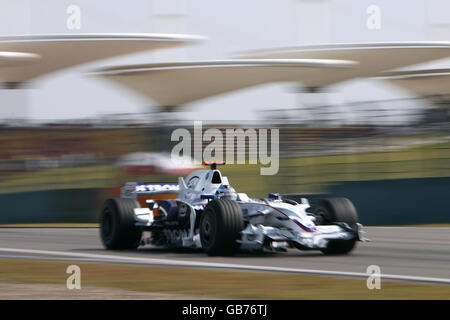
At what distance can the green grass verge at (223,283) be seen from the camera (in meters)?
8.02

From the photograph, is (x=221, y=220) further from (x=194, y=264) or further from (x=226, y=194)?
(x=226, y=194)

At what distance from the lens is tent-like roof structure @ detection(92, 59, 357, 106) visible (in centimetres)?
3206

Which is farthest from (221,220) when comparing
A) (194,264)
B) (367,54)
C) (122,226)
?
(367,54)

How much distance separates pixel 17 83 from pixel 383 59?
14.0 m

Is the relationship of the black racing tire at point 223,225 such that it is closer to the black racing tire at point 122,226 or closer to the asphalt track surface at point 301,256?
the asphalt track surface at point 301,256

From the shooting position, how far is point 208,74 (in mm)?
33188

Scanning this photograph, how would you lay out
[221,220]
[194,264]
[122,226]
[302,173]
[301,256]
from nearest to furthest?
[194,264], [221,220], [301,256], [122,226], [302,173]

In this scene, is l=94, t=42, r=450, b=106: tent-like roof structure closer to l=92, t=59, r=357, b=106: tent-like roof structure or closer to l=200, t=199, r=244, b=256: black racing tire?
l=92, t=59, r=357, b=106: tent-like roof structure

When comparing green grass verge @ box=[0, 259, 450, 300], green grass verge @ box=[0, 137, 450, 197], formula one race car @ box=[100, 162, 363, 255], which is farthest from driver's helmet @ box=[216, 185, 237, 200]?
green grass verge @ box=[0, 137, 450, 197]

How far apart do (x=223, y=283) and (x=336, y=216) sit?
131 inches

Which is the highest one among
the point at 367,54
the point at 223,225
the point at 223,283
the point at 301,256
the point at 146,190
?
the point at 367,54

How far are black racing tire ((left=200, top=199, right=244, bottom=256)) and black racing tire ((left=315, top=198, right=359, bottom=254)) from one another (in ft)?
4.13
